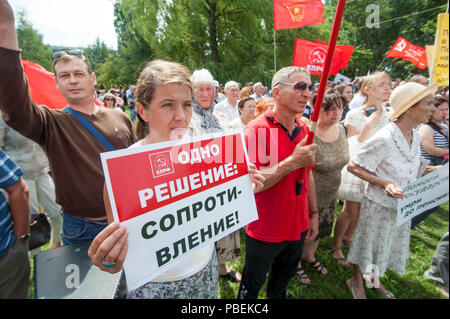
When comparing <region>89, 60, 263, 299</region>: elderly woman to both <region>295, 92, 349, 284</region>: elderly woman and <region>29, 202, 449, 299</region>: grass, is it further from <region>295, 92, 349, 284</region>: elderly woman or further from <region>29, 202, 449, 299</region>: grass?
<region>295, 92, 349, 284</region>: elderly woman

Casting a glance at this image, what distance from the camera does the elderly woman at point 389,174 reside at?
202cm

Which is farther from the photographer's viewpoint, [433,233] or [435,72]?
[433,233]

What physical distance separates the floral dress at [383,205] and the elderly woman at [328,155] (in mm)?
395

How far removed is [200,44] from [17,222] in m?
15.6

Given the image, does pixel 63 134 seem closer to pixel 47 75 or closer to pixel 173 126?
pixel 173 126

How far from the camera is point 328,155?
2.58 meters

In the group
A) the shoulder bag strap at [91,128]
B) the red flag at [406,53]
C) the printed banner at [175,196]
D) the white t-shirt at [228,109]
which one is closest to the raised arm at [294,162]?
the printed banner at [175,196]

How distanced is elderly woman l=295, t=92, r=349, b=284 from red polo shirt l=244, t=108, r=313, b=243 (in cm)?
86

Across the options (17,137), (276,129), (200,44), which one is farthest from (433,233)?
(200,44)

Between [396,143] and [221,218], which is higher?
[396,143]

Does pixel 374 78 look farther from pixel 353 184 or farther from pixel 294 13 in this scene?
pixel 294 13

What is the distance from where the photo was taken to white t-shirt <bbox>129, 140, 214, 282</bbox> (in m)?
1.22

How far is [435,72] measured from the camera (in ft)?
9.72

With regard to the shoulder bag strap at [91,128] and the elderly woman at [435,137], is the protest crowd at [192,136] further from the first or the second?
the elderly woman at [435,137]
